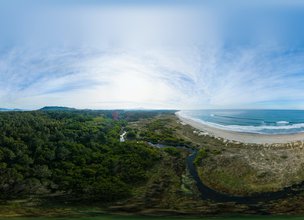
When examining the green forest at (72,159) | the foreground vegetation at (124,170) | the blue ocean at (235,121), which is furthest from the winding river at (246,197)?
the blue ocean at (235,121)

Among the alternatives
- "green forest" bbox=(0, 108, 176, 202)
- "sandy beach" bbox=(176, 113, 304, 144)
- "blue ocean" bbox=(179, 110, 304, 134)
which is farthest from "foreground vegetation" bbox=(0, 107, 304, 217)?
"blue ocean" bbox=(179, 110, 304, 134)

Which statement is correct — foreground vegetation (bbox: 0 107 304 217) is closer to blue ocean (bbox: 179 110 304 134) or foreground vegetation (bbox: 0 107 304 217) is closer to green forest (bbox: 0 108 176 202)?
green forest (bbox: 0 108 176 202)

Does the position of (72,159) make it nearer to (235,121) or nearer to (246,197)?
(246,197)

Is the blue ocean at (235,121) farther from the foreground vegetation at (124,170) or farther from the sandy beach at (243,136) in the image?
the foreground vegetation at (124,170)

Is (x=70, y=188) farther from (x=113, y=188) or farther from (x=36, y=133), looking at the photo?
(x=36, y=133)

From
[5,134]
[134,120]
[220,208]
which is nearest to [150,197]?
[220,208]
